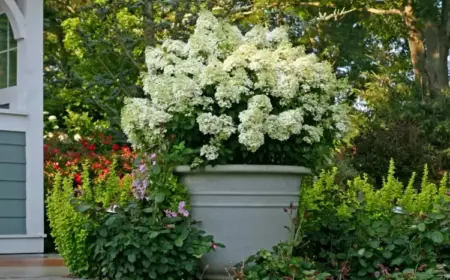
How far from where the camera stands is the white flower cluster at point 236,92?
362 centimetres

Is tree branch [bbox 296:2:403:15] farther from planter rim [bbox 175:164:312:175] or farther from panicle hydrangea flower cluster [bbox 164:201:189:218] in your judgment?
panicle hydrangea flower cluster [bbox 164:201:189:218]

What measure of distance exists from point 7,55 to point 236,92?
355 cm

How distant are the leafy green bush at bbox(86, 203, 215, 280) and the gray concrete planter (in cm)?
9

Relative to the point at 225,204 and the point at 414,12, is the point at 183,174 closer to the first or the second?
the point at 225,204

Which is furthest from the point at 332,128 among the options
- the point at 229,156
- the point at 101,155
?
the point at 101,155

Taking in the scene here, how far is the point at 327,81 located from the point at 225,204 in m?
0.76

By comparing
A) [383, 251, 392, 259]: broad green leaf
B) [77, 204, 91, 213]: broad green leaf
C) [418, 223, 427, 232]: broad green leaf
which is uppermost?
[77, 204, 91, 213]: broad green leaf

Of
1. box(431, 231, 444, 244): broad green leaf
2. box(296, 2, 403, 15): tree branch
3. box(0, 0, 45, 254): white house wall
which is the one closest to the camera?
box(431, 231, 444, 244): broad green leaf

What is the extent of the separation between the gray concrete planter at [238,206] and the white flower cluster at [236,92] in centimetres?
13

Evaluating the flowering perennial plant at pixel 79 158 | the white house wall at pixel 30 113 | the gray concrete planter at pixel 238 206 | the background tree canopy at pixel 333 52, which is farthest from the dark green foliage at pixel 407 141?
the gray concrete planter at pixel 238 206

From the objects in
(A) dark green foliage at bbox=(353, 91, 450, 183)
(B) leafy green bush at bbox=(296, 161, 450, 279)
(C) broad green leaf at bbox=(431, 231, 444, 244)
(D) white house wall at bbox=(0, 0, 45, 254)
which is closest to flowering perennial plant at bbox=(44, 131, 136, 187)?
(D) white house wall at bbox=(0, 0, 45, 254)

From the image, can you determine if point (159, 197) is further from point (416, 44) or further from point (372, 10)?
point (416, 44)

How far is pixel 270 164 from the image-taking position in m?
3.78

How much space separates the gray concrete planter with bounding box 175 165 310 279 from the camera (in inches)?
143
